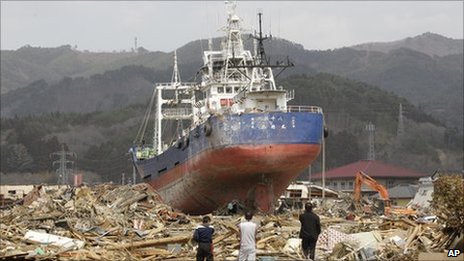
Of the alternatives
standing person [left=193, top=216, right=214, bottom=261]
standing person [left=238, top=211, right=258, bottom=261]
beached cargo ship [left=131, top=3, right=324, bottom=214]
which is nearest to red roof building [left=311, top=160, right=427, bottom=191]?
beached cargo ship [left=131, top=3, right=324, bottom=214]

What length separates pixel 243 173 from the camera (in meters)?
34.2

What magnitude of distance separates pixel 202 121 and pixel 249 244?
21.4 meters

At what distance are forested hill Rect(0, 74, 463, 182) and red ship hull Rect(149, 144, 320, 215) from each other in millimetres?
84182

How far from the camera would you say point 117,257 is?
1938cm

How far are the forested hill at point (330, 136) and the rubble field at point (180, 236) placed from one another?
93.6 m

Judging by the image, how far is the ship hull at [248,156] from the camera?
33.1 m

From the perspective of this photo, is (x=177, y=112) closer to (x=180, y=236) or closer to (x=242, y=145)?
(x=242, y=145)

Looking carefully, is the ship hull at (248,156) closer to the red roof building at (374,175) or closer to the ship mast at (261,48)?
the ship mast at (261,48)

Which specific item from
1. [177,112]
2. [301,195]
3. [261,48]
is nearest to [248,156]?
[261,48]

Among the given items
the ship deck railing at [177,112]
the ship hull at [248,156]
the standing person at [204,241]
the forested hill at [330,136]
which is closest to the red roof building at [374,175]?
the forested hill at [330,136]

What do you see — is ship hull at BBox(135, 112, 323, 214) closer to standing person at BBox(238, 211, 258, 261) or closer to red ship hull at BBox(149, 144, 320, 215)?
red ship hull at BBox(149, 144, 320, 215)

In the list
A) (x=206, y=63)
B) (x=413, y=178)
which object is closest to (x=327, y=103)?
(x=413, y=178)

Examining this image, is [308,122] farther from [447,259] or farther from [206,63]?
[447,259]

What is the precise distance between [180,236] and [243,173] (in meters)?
11.3
